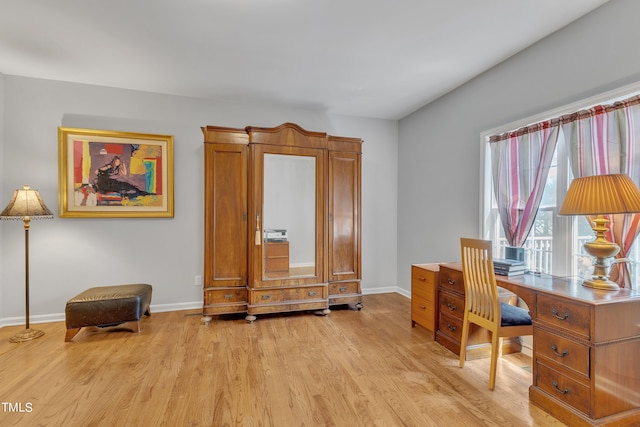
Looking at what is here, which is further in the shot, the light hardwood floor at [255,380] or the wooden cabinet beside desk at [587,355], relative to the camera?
the light hardwood floor at [255,380]

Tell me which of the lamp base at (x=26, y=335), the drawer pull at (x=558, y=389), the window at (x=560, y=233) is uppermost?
the window at (x=560, y=233)

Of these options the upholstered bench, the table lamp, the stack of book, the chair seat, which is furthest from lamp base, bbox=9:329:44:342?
the table lamp

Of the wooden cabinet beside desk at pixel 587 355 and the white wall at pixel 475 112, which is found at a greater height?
the white wall at pixel 475 112

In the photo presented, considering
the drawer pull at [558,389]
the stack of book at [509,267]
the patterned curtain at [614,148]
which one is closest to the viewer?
the drawer pull at [558,389]

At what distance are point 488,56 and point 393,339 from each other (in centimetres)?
279

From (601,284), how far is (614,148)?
0.93 m

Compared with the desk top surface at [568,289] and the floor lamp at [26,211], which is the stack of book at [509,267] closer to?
the desk top surface at [568,289]

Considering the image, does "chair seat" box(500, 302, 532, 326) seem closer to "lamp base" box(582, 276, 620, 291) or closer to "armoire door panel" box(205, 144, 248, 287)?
"lamp base" box(582, 276, 620, 291)

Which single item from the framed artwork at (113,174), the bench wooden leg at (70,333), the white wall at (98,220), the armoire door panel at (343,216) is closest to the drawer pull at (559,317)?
the armoire door panel at (343,216)

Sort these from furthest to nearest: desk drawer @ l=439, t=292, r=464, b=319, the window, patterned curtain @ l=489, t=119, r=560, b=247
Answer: desk drawer @ l=439, t=292, r=464, b=319 → patterned curtain @ l=489, t=119, r=560, b=247 → the window

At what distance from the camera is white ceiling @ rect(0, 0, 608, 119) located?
2.15 metres

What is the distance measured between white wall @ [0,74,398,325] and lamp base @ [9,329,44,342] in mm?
465

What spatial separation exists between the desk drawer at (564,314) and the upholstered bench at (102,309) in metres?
3.38

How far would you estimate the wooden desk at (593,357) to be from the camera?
1.64 metres
